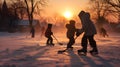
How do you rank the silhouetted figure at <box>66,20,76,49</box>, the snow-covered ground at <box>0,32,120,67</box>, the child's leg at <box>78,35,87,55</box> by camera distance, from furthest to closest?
1. the silhouetted figure at <box>66,20,76,49</box>
2. the child's leg at <box>78,35,87,55</box>
3. the snow-covered ground at <box>0,32,120,67</box>

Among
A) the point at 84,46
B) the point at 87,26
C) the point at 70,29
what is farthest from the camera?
the point at 70,29

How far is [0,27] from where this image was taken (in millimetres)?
98875

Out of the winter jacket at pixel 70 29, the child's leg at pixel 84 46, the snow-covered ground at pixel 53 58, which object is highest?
the winter jacket at pixel 70 29

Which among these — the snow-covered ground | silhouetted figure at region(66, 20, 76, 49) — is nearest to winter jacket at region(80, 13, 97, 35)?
the snow-covered ground

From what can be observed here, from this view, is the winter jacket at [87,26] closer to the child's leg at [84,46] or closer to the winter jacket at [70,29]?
the child's leg at [84,46]

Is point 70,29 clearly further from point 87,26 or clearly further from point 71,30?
point 87,26

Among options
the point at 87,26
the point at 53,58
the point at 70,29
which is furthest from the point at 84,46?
the point at 70,29

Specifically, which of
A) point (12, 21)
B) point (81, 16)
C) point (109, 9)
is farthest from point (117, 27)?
point (81, 16)

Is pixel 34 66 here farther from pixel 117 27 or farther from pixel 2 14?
pixel 117 27

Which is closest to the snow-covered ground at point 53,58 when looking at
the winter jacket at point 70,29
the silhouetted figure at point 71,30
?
the silhouetted figure at point 71,30

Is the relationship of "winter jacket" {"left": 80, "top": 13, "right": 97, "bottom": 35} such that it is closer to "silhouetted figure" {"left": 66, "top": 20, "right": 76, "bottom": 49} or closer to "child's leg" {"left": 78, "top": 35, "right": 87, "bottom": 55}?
"child's leg" {"left": 78, "top": 35, "right": 87, "bottom": 55}

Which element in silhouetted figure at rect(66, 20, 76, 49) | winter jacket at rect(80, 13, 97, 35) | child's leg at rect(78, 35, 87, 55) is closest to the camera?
winter jacket at rect(80, 13, 97, 35)

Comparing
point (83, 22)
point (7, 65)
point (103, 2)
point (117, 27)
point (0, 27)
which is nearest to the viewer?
point (7, 65)

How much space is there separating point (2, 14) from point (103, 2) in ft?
191
